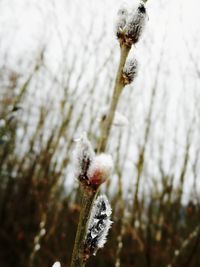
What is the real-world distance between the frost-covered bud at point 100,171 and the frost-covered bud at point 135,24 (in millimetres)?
315

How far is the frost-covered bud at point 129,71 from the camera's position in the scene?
0.94 metres

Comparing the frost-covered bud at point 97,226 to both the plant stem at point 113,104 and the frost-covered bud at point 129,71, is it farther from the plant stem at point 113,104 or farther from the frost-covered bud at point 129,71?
the frost-covered bud at point 129,71

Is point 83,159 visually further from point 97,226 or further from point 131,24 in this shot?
point 131,24

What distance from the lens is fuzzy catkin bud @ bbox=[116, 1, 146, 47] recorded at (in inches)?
36.4

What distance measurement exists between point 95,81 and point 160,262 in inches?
111

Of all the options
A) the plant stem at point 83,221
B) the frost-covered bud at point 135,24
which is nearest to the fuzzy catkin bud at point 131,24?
the frost-covered bud at point 135,24

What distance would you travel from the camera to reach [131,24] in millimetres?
938

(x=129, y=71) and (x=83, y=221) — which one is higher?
(x=129, y=71)

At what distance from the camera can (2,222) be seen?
6.90m

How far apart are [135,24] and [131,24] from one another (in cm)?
1

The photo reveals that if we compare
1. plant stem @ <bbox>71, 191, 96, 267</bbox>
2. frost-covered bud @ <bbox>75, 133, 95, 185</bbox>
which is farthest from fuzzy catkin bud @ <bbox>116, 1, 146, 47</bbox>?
plant stem @ <bbox>71, 191, 96, 267</bbox>

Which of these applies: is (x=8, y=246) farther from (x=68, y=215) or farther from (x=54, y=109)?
(x=54, y=109)

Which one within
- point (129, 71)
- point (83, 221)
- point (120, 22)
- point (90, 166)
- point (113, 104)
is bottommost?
point (83, 221)

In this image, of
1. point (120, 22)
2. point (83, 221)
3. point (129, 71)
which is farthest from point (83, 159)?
point (120, 22)
